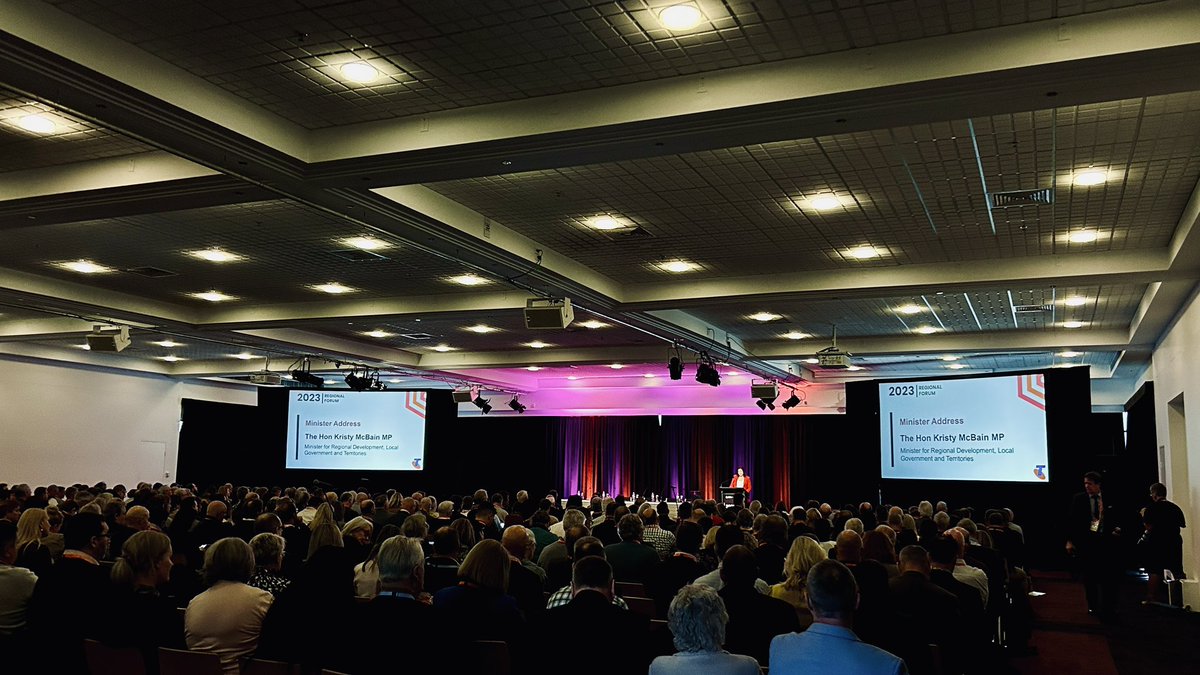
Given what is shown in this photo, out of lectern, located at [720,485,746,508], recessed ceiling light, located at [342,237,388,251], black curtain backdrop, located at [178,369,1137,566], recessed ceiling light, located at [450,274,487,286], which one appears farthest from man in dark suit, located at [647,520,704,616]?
lectern, located at [720,485,746,508]

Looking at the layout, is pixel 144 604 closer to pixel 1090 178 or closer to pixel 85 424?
pixel 1090 178

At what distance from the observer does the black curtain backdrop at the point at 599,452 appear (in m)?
21.6

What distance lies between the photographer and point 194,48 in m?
4.98

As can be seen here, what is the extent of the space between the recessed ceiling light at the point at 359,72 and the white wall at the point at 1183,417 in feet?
28.5

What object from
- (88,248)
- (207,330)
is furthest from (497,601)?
(207,330)

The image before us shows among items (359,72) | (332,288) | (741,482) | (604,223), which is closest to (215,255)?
(332,288)

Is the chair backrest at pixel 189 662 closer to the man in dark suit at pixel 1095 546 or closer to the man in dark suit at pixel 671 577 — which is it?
the man in dark suit at pixel 671 577

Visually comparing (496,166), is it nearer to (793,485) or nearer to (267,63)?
(267,63)

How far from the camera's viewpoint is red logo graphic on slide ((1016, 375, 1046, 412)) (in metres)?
12.9

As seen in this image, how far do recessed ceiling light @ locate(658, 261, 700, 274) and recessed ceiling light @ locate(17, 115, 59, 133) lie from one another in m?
6.08

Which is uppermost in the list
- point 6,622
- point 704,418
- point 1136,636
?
point 704,418

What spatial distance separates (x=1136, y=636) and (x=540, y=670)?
8.09 m

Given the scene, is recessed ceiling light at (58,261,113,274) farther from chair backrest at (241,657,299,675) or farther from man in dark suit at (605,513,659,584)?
chair backrest at (241,657,299,675)

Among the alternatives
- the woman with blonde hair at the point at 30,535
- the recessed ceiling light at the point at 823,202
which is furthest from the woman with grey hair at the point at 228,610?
the recessed ceiling light at the point at 823,202
